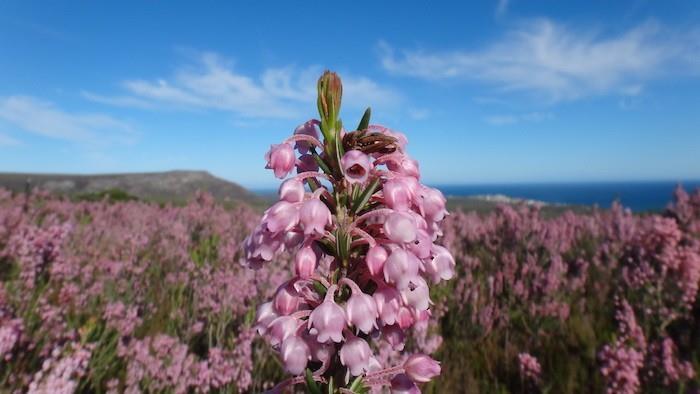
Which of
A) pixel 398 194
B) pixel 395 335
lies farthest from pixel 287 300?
pixel 398 194

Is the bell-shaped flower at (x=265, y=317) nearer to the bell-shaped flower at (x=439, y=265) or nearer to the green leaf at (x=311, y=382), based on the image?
the green leaf at (x=311, y=382)

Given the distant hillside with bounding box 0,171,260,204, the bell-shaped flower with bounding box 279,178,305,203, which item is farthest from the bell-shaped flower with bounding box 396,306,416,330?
the distant hillside with bounding box 0,171,260,204

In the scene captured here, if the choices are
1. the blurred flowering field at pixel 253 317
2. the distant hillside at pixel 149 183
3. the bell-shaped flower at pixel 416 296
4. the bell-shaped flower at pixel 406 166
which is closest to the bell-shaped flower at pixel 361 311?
the bell-shaped flower at pixel 416 296

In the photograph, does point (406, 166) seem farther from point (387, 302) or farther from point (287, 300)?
point (287, 300)

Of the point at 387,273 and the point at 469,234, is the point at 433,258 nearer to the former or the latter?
the point at 387,273

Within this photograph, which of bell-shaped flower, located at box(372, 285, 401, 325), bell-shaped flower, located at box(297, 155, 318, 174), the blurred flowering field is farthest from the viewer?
the blurred flowering field

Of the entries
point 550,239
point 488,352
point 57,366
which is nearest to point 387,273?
point 57,366

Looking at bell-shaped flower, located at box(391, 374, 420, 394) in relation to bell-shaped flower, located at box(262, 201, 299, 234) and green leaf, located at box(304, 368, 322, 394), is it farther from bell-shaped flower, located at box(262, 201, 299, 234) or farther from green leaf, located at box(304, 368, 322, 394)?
bell-shaped flower, located at box(262, 201, 299, 234)
